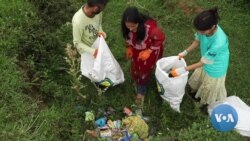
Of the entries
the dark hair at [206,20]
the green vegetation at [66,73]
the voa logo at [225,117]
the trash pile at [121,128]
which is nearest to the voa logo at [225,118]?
the voa logo at [225,117]

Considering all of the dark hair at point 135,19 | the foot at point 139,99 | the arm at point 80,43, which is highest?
the dark hair at point 135,19

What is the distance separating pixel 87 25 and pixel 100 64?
416 millimetres

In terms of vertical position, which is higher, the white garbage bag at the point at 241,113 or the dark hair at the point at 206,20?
the dark hair at the point at 206,20

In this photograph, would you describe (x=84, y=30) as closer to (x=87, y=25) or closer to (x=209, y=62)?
(x=87, y=25)

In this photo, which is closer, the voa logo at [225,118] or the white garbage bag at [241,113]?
the voa logo at [225,118]

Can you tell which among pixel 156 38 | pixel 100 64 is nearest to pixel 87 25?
pixel 100 64

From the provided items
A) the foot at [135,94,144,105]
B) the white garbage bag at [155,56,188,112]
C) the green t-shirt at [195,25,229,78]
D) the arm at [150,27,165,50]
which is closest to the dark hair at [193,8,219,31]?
the green t-shirt at [195,25,229,78]

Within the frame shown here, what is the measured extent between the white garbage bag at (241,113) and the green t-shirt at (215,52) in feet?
1.61

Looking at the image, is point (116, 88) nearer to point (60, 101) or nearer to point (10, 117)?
point (60, 101)

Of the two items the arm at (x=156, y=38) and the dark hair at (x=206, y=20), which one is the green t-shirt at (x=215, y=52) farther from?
the arm at (x=156, y=38)

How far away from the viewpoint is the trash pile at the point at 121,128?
393 cm

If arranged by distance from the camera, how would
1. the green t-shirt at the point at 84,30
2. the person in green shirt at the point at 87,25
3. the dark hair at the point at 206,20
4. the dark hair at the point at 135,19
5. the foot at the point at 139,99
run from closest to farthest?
the dark hair at the point at 206,20, the dark hair at the point at 135,19, the person in green shirt at the point at 87,25, the green t-shirt at the point at 84,30, the foot at the point at 139,99

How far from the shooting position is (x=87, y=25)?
13.1ft

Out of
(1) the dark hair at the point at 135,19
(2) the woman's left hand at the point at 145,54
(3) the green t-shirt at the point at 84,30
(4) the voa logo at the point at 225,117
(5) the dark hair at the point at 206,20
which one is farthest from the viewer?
(2) the woman's left hand at the point at 145,54
